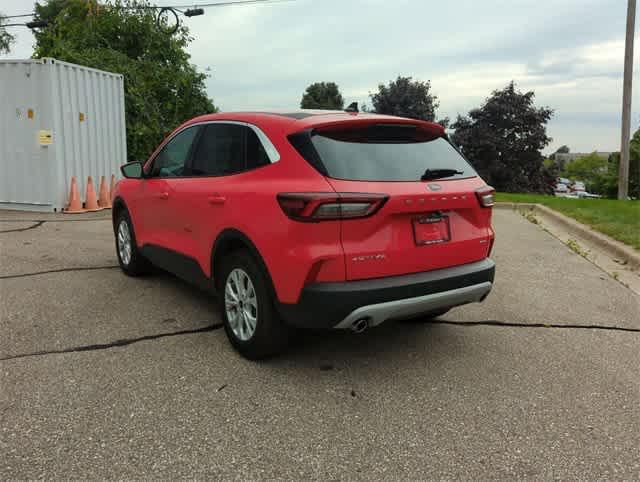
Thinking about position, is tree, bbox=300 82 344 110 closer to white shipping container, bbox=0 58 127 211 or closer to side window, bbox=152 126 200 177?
white shipping container, bbox=0 58 127 211

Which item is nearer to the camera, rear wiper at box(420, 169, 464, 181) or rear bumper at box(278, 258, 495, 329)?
rear bumper at box(278, 258, 495, 329)

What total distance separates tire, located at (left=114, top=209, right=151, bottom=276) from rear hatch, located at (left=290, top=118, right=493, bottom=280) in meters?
3.12

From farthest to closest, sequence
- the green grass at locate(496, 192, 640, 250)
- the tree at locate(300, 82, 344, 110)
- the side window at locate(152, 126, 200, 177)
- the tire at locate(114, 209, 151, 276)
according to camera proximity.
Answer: the tree at locate(300, 82, 344, 110) → the green grass at locate(496, 192, 640, 250) → the tire at locate(114, 209, 151, 276) → the side window at locate(152, 126, 200, 177)

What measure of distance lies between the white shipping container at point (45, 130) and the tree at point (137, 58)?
4.54m

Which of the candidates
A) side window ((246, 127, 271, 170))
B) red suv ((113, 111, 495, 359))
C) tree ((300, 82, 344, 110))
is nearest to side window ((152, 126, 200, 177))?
red suv ((113, 111, 495, 359))

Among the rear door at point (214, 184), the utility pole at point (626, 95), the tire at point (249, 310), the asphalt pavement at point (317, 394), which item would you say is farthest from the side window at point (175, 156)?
the utility pole at point (626, 95)

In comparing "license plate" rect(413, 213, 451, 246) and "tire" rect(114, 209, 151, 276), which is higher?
"license plate" rect(413, 213, 451, 246)

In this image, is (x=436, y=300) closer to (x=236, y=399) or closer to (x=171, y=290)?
(x=236, y=399)

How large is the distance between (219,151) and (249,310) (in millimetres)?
1356

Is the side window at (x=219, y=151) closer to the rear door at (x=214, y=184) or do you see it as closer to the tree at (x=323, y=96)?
the rear door at (x=214, y=184)

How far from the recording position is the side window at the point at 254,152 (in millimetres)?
3862

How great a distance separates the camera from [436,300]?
11.9 ft

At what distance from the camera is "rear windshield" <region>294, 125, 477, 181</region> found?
11.4ft

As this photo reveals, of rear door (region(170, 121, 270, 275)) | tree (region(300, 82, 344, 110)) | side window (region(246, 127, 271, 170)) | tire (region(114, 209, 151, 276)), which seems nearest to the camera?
side window (region(246, 127, 271, 170))
